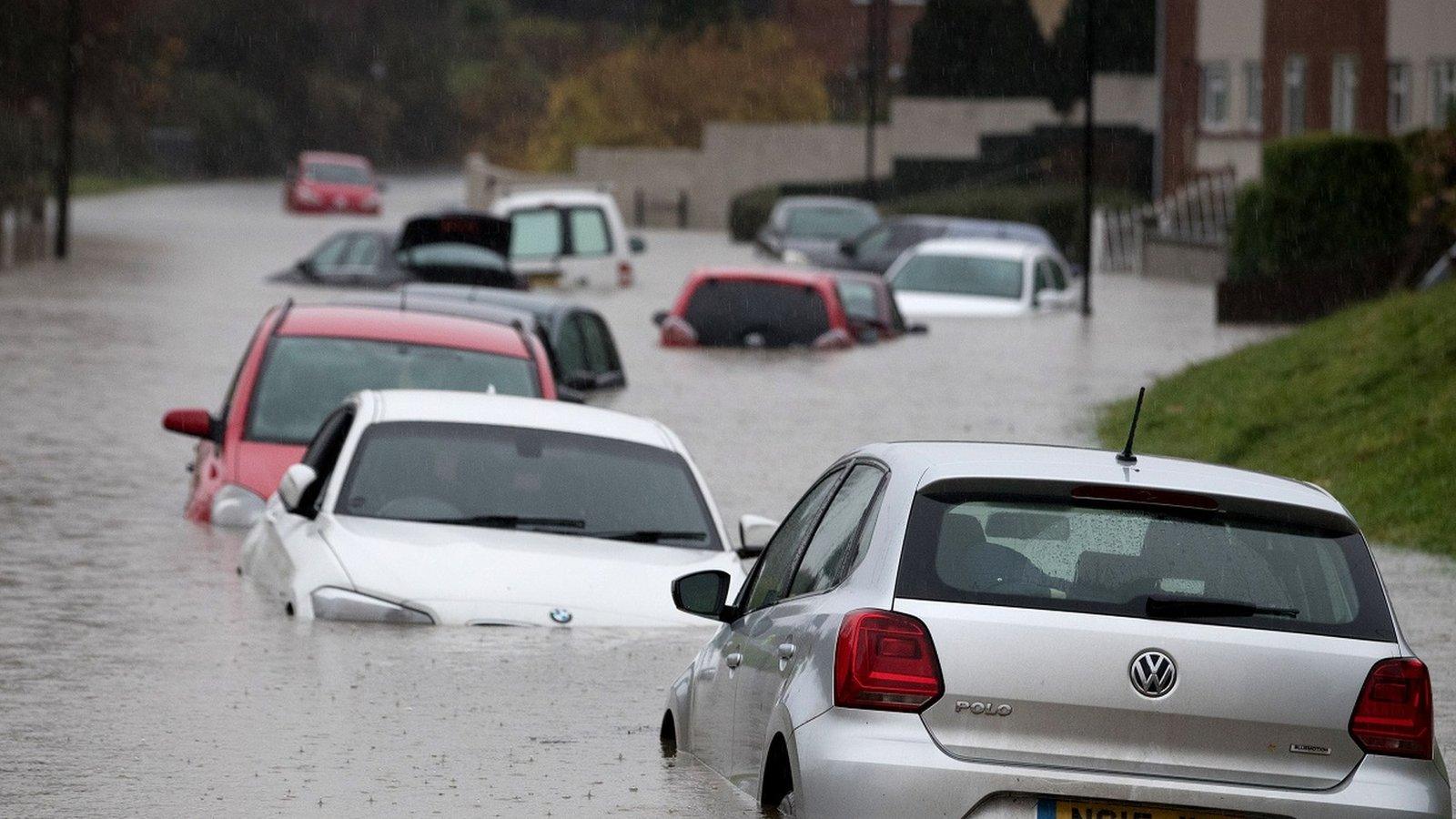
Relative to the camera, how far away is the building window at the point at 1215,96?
6099cm

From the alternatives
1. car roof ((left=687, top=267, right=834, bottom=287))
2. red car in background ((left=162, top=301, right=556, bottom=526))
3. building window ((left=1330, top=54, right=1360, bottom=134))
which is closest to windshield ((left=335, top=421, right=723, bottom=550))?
red car in background ((left=162, top=301, right=556, bottom=526))

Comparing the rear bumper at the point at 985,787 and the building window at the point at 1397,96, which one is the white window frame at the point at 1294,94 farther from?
the rear bumper at the point at 985,787

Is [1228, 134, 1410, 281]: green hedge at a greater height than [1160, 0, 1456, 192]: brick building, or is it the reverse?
[1160, 0, 1456, 192]: brick building

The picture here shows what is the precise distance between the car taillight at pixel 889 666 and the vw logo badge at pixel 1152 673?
1.40ft

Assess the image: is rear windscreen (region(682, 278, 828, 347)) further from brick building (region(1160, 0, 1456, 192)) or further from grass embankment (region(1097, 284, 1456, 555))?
brick building (region(1160, 0, 1456, 192))

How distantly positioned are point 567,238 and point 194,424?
79.7 ft

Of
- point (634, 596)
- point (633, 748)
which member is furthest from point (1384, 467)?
point (633, 748)

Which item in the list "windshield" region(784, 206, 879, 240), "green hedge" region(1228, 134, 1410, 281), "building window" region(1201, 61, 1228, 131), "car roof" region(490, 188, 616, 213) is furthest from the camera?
"building window" region(1201, 61, 1228, 131)

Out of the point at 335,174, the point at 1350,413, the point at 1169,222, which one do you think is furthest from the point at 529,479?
the point at 335,174

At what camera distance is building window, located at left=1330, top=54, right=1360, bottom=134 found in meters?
55.4

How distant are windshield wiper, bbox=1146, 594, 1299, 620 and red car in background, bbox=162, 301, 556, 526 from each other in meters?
8.85

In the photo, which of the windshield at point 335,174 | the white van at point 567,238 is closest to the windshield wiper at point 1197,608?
the white van at point 567,238

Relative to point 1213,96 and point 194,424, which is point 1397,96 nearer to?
point 1213,96

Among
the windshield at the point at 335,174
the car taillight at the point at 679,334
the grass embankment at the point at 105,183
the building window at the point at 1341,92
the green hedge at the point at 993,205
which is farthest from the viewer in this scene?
the grass embankment at the point at 105,183
